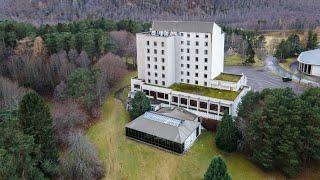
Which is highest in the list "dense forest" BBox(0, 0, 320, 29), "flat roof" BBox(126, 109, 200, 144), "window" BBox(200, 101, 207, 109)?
"dense forest" BBox(0, 0, 320, 29)

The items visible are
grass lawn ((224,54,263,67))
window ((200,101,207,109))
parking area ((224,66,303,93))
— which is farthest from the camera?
grass lawn ((224,54,263,67))

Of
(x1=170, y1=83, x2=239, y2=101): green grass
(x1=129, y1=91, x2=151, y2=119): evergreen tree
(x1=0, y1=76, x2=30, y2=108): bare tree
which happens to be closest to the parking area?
(x1=170, y1=83, x2=239, y2=101): green grass

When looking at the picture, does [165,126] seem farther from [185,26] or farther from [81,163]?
[185,26]

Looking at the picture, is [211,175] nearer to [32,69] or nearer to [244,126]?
[244,126]

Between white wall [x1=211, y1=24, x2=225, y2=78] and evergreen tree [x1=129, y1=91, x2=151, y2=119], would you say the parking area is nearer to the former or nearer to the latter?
white wall [x1=211, y1=24, x2=225, y2=78]

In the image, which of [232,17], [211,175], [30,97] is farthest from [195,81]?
[232,17]

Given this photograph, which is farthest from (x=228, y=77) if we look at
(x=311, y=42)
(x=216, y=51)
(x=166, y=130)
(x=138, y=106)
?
(x=311, y=42)

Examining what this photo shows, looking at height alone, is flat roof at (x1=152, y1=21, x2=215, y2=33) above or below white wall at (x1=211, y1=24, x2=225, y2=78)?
above

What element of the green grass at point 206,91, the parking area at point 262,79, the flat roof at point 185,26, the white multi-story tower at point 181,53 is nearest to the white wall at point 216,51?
the white multi-story tower at point 181,53
